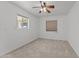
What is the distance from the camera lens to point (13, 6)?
4918 millimetres

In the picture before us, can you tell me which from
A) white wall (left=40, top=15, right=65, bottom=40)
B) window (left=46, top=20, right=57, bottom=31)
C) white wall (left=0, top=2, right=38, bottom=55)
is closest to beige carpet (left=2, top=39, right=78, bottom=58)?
white wall (left=0, top=2, right=38, bottom=55)

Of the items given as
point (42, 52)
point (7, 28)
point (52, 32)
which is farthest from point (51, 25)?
point (7, 28)

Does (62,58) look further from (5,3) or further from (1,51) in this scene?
(5,3)

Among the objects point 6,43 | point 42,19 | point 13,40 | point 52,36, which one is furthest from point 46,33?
point 6,43

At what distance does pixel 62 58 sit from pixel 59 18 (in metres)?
5.57

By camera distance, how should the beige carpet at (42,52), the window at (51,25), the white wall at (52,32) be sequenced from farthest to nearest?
1. the window at (51,25)
2. the white wall at (52,32)
3. the beige carpet at (42,52)

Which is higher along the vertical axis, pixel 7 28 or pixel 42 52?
pixel 7 28

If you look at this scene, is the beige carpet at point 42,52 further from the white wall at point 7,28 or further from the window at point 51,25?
the window at point 51,25

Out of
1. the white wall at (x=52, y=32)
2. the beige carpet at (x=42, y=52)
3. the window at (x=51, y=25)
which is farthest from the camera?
the window at (x=51, y=25)

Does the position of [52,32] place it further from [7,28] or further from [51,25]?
[7,28]

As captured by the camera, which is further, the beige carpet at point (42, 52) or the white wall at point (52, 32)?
the white wall at point (52, 32)

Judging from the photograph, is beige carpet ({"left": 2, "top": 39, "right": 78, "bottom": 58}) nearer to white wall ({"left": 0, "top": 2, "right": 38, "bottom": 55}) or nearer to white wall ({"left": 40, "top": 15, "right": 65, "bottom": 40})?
white wall ({"left": 0, "top": 2, "right": 38, "bottom": 55})

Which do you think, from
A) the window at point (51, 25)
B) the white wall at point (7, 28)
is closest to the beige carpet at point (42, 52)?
the white wall at point (7, 28)

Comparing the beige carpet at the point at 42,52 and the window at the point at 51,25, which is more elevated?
the window at the point at 51,25
